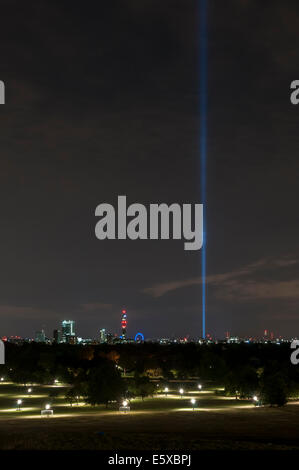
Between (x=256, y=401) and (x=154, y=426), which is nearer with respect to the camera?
(x=154, y=426)

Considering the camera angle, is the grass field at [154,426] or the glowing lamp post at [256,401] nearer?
the grass field at [154,426]

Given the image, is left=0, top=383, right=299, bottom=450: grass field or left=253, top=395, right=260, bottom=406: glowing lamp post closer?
left=0, top=383, right=299, bottom=450: grass field

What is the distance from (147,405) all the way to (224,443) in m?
31.3

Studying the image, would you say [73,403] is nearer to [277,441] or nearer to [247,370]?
[247,370]

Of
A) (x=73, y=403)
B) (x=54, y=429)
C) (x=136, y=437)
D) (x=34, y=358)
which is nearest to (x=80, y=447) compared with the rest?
(x=136, y=437)

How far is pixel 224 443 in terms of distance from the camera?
111 feet

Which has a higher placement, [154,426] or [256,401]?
[256,401]

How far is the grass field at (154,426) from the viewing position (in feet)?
108

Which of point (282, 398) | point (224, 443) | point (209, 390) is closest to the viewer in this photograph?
point (224, 443)

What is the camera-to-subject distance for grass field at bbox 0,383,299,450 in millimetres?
32844

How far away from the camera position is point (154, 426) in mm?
46594

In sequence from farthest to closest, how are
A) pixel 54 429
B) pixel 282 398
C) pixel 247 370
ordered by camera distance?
pixel 247 370 → pixel 282 398 → pixel 54 429
